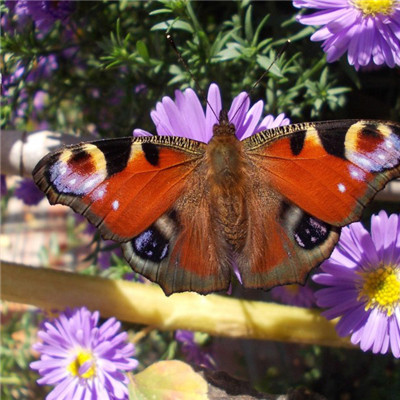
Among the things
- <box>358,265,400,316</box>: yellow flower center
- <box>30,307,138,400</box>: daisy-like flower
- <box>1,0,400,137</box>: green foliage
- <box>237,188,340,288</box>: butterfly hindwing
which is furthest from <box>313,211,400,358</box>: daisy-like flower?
<box>30,307,138,400</box>: daisy-like flower

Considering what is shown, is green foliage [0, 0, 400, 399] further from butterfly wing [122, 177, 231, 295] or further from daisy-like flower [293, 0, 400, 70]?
butterfly wing [122, 177, 231, 295]

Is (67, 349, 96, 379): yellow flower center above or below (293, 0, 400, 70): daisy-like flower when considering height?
below

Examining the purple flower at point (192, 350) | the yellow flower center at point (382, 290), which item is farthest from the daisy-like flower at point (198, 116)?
the purple flower at point (192, 350)

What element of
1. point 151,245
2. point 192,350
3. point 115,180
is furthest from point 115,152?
point 192,350

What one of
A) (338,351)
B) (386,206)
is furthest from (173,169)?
(338,351)

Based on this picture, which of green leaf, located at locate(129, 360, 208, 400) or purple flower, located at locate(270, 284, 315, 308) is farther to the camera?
purple flower, located at locate(270, 284, 315, 308)

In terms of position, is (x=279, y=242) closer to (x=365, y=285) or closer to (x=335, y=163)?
(x=335, y=163)

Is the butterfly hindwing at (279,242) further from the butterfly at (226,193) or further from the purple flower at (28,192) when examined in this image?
the purple flower at (28,192)
